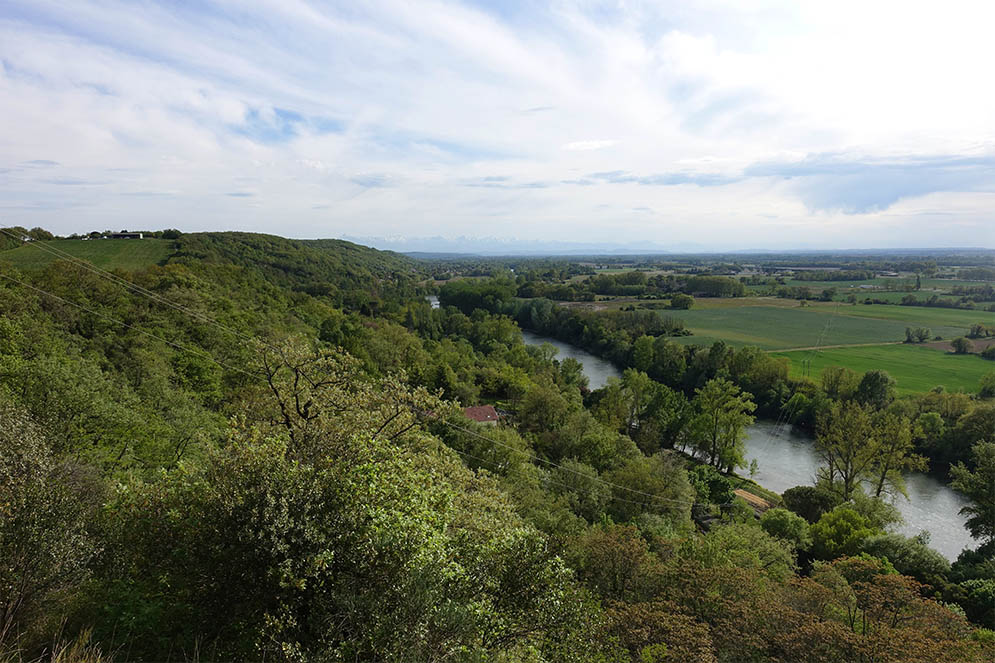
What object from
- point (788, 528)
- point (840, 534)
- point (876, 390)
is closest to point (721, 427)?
point (788, 528)

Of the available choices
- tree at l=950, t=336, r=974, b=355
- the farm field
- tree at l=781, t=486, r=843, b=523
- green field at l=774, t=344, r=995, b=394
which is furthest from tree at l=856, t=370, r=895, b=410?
tree at l=950, t=336, r=974, b=355

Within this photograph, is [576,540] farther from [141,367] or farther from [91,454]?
[141,367]

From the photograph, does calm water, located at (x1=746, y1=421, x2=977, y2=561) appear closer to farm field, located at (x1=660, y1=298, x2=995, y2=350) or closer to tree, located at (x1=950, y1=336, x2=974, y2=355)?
farm field, located at (x1=660, y1=298, x2=995, y2=350)

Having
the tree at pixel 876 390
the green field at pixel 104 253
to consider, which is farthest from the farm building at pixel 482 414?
the green field at pixel 104 253

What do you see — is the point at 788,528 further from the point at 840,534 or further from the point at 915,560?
the point at 915,560

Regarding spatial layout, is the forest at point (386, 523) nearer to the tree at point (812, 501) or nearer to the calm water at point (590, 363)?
the tree at point (812, 501)

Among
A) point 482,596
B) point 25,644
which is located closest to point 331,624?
point 482,596
